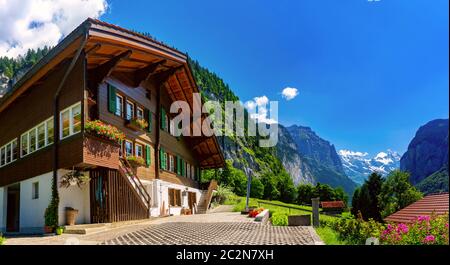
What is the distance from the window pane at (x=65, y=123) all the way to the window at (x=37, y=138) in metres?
0.80

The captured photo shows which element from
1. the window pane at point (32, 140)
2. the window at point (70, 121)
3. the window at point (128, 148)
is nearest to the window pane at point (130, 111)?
the window at point (128, 148)

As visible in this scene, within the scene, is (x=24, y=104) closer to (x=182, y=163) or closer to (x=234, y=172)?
(x=182, y=163)

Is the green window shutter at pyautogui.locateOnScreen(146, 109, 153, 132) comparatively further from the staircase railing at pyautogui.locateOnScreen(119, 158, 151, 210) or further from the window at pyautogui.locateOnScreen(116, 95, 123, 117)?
the staircase railing at pyautogui.locateOnScreen(119, 158, 151, 210)

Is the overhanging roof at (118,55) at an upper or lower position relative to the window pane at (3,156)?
upper

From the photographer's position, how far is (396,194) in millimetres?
47469

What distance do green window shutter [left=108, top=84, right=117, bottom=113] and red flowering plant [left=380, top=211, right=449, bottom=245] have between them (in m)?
10.5

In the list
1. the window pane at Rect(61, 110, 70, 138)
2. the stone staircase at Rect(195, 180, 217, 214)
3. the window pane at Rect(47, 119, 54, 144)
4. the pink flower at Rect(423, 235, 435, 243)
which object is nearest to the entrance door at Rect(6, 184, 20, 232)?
the window pane at Rect(47, 119, 54, 144)

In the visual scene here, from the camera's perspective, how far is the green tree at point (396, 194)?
4338cm

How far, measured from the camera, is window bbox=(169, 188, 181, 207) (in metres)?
22.1

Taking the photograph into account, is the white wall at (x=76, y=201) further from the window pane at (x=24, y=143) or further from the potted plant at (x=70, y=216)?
the window pane at (x=24, y=143)

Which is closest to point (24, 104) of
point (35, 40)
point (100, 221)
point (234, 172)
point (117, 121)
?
point (117, 121)
